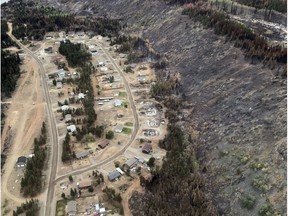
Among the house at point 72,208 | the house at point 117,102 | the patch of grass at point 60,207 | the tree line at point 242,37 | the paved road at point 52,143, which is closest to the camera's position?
the house at point 72,208

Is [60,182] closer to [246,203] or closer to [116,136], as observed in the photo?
[116,136]

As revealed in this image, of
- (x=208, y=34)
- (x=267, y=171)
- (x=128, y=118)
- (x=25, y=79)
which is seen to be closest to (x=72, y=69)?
(x=25, y=79)

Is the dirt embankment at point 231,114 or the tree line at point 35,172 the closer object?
the dirt embankment at point 231,114

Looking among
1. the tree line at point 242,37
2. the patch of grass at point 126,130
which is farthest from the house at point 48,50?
the patch of grass at point 126,130

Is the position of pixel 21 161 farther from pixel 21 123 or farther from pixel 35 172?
pixel 21 123

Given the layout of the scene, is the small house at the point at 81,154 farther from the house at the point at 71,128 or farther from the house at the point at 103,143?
the house at the point at 71,128

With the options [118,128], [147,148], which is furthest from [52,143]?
[147,148]
